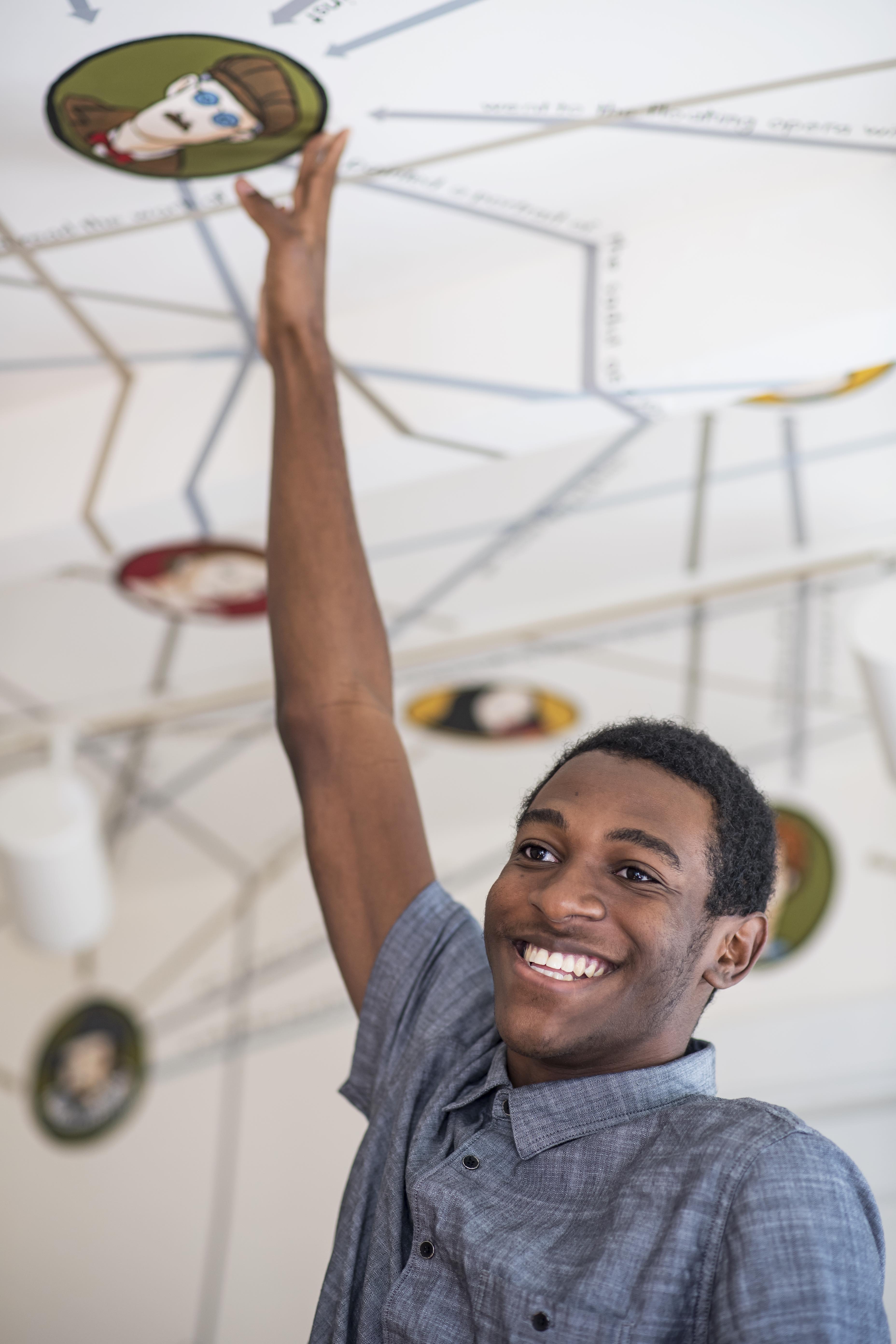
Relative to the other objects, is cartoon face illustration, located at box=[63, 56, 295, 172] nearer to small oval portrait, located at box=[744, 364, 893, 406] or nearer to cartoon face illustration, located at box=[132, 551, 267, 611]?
small oval portrait, located at box=[744, 364, 893, 406]

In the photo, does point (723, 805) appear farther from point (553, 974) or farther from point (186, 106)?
point (186, 106)

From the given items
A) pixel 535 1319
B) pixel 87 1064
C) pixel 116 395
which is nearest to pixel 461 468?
pixel 116 395

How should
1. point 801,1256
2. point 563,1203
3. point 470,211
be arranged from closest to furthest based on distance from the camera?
point 801,1256 → point 563,1203 → point 470,211

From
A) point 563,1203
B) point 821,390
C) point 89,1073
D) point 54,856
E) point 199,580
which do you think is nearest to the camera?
point 563,1203

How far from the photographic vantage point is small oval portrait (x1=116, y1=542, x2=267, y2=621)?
1.89 meters

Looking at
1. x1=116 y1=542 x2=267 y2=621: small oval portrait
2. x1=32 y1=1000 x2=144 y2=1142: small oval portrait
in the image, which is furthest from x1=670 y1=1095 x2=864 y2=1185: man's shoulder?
x1=32 y1=1000 x2=144 y2=1142: small oval portrait

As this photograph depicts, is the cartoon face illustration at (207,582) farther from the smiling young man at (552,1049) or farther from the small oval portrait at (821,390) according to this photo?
the smiling young man at (552,1049)

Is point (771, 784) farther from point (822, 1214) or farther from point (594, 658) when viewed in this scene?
point (822, 1214)

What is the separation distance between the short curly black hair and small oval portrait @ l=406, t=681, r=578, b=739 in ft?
5.86

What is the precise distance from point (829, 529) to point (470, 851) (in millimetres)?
1386

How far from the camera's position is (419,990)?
2.96ft

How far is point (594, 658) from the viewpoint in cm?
257

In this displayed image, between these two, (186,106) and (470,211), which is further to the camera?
(470,211)

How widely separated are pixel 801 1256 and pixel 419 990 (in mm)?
→ 375
